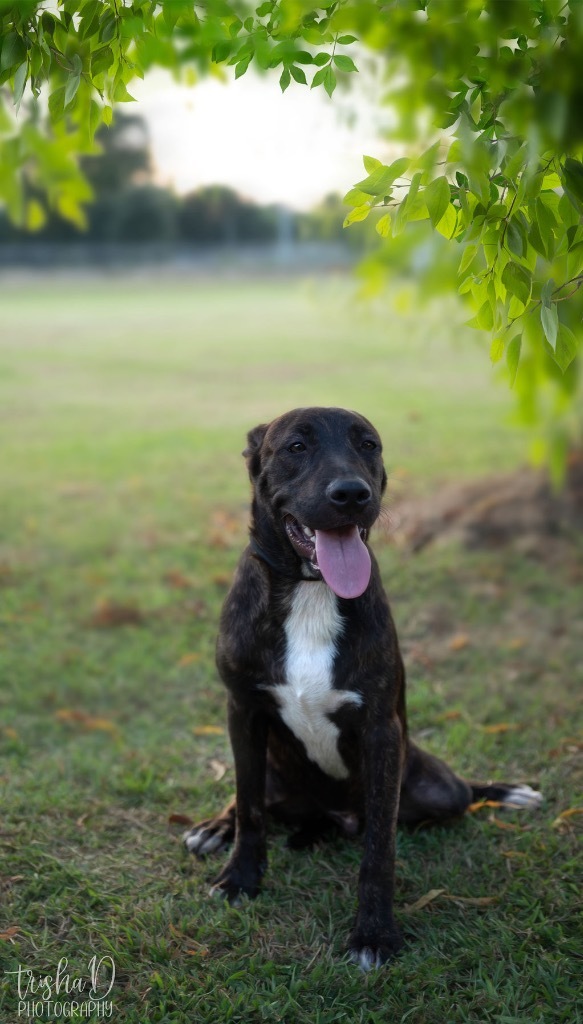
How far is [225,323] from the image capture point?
2280cm

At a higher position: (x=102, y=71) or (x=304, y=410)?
(x=102, y=71)

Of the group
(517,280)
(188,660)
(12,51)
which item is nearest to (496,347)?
(517,280)

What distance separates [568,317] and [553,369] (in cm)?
136

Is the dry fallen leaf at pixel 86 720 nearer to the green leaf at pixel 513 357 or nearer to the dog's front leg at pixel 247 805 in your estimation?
the dog's front leg at pixel 247 805

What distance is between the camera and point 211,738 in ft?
16.3

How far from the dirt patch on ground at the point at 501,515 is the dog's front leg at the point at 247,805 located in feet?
13.3

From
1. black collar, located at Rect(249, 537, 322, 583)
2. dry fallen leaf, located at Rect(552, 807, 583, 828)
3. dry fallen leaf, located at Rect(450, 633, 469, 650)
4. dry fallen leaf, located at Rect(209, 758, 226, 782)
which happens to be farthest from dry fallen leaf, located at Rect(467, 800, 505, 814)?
dry fallen leaf, located at Rect(450, 633, 469, 650)

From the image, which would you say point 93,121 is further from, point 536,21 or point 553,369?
point 553,369

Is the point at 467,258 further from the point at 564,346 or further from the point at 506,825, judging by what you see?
the point at 506,825

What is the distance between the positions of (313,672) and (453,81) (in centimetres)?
182

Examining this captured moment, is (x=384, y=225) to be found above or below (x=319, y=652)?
above

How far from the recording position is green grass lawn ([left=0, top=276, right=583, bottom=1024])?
3080 millimetres

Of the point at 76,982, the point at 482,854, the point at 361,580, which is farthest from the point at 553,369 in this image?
the point at 76,982

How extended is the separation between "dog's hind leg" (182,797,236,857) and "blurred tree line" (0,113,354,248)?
116ft
